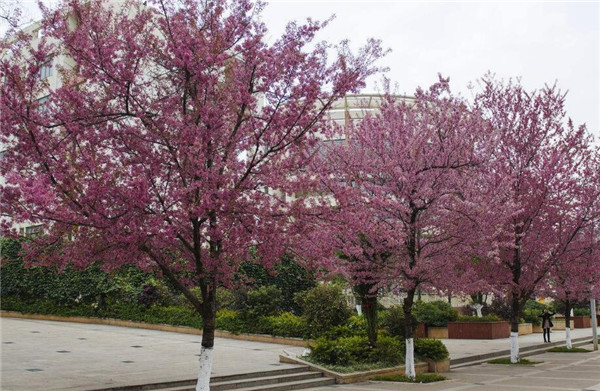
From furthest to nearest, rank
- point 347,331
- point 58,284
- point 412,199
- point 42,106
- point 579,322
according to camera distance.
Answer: point 579,322 → point 58,284 → point 347,331 → point 412,199 → point 42,106

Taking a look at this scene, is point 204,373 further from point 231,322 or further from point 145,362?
point 231,322

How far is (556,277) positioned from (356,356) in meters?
9.18

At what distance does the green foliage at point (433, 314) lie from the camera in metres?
26.1

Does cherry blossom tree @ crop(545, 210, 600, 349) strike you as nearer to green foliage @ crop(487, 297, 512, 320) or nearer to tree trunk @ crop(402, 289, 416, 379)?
tree trunk @ crop(402, 289, 416, 379)

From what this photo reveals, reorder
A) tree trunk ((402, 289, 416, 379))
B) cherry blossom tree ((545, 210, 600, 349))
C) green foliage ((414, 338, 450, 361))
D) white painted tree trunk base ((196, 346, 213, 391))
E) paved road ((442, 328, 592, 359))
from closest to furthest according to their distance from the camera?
1. white painted tree trunk base ((196, 346, 213, 391))
2. tree trunk ((402, 289, 416, 379))
3. green foliage ((414, 338, 450, 361))
4. cherry blossom tree ((545, 210, 600, 349))
5. paved road ((442, 328, 592, 359))

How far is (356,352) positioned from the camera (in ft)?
50.8

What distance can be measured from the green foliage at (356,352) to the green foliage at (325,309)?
8.47 feet

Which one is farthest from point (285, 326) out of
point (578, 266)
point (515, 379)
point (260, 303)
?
point (578, 266)

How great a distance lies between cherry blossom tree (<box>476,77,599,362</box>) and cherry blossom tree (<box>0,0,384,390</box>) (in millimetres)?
10388

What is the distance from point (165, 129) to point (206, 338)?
3.63 m

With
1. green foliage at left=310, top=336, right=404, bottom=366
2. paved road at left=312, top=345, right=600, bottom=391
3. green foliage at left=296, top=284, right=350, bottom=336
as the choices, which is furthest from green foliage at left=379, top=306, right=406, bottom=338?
paved road at left=312, top=345, right=600, bottom=391

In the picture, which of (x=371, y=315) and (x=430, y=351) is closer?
(x=371, y=315)

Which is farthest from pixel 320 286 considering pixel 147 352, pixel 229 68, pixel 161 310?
pixel 229 68

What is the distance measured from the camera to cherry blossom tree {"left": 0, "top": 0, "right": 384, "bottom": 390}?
864 cm
